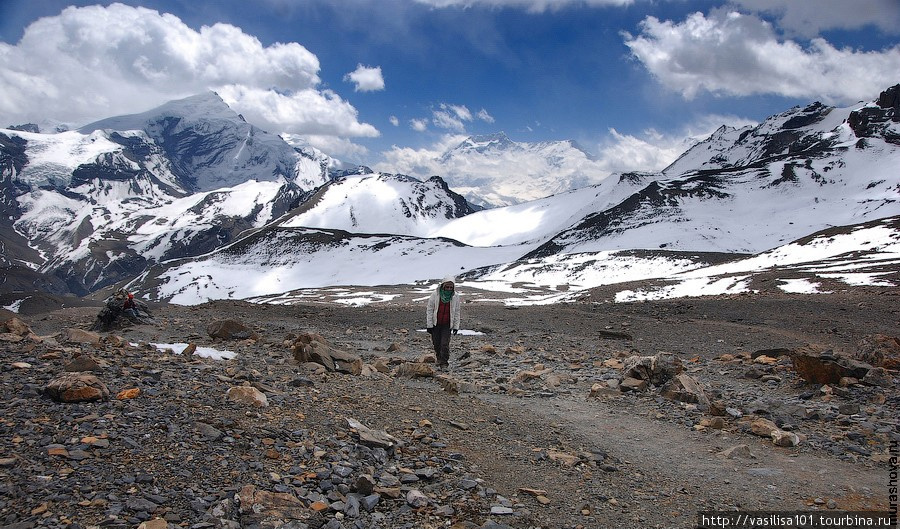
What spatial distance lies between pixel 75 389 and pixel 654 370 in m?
10.1

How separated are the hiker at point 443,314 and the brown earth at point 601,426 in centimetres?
80

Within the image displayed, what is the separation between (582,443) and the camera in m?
7.11

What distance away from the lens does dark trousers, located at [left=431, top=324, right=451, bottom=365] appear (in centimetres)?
1285

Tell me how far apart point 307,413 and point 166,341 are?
1038 cm

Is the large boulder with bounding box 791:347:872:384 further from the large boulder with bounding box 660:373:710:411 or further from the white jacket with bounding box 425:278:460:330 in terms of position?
the white jacket with bounding box 425:278:460:330

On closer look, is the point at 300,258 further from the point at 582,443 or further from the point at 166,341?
the point at 582,443

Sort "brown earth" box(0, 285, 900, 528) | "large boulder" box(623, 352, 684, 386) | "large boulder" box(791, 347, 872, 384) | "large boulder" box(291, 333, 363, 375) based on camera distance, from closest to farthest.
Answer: "brown earth" box(0, 285, 900, 528)
"large boulder" box(791, 347, 872, 384)
"large boulder" box(291, 333, 363, 375)
"large boulder" box(623, 352, 684, 386)

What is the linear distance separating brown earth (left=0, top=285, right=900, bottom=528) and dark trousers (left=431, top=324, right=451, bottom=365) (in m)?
0.52

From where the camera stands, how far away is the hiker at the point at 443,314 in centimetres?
1266

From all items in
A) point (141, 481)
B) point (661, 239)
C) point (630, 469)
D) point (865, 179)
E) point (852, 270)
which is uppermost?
point (865, 179)

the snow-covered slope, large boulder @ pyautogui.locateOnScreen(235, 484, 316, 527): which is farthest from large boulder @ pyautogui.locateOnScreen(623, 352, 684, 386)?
the snow-covered slope

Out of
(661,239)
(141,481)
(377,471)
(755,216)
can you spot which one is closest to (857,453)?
(377,471)

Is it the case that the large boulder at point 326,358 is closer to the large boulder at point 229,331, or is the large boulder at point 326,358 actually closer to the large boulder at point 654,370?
the large boulder at point 229,331

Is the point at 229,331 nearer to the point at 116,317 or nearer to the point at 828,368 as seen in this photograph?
the point at 116,317
